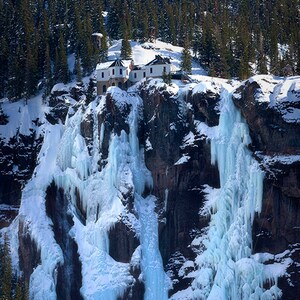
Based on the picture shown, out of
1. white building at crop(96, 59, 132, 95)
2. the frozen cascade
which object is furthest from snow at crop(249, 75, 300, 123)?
white building at crop(96, 59, 132, 95)

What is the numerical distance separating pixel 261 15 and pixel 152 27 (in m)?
23.2

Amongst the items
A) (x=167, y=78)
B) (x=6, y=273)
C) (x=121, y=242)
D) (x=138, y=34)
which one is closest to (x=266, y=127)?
(x=167, y=78)

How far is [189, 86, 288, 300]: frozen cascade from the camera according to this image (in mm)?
53906

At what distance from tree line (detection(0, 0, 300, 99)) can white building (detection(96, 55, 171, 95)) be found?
16.7 ft

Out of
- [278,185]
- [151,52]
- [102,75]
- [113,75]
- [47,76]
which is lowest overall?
[278,185]

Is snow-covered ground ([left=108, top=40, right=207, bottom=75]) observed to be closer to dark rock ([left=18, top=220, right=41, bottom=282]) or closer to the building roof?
the building roof

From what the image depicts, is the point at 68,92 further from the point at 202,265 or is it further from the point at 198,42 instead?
the point at 202,265

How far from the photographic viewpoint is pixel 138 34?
8888cm

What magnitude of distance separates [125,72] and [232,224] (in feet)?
75.4

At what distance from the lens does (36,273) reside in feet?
198

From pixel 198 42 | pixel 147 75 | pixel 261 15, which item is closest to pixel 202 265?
pixel 147 75

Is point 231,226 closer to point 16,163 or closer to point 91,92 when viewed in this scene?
point 91,92

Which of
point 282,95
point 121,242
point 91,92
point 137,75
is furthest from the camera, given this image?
point 91,92

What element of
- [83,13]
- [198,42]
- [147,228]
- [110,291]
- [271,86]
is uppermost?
[83,13]
